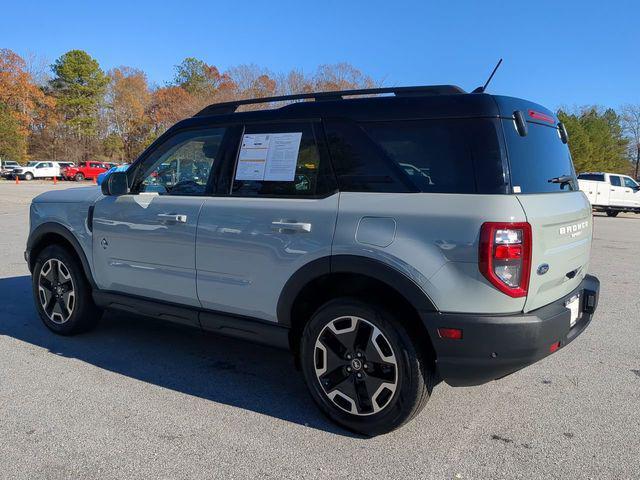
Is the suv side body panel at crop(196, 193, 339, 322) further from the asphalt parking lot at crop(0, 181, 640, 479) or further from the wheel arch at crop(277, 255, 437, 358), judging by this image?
the asphalt parking lot at crop(0, 181, 640, 479)

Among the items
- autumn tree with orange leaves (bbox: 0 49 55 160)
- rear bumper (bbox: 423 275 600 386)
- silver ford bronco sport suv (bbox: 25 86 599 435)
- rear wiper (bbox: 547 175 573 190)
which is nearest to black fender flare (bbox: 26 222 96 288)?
silver ford bronco sport suv (bbox: 25 86 599 435)

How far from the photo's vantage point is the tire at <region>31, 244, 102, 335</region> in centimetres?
463

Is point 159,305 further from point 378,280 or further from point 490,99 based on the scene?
point 490,99

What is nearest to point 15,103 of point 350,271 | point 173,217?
point 173,217

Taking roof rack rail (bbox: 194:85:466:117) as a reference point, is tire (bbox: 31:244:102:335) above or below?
below

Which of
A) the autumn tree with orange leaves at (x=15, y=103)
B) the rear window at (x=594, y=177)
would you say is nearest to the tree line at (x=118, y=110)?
the autumn tree with orange leaves at (x=15, y=103)

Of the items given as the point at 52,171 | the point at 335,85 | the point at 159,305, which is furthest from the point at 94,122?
the point at 159,305

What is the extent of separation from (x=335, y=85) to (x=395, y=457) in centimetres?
4151

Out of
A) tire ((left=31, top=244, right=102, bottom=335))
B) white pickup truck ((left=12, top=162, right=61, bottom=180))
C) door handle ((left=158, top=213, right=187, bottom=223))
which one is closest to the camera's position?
door handle ((left=158, top=213, right=187, bottom=223))

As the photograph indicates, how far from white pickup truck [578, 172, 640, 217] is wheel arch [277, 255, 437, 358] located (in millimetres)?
22927

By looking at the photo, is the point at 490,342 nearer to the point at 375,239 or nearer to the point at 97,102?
the point at 375,239

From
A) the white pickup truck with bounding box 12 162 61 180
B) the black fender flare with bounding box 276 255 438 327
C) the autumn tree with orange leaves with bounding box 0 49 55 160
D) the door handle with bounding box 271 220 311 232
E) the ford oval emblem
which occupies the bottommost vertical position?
the white pickup truck with bounding box 12 162 61 180

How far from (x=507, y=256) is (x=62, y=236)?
3832 millimetres

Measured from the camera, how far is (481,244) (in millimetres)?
2658
